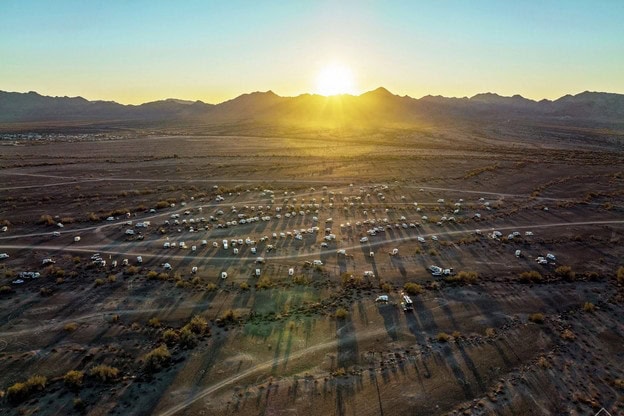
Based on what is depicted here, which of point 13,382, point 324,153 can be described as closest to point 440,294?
point 13,382

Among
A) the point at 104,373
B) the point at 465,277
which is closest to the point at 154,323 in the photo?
the point at 104,373

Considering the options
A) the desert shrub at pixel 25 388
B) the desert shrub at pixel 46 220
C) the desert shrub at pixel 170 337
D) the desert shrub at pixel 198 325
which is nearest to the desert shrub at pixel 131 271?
the desert shrub at pixel 198 325

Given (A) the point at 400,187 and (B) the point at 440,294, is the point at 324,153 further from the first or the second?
(B) the point at 440,294

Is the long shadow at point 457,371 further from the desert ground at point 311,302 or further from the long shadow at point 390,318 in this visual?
the long shadow at point 390,318

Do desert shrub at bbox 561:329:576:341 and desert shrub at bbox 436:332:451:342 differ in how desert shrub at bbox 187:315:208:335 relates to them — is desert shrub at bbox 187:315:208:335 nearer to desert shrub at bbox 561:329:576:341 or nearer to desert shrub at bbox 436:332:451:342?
desert shrub at bbox 436:332:451:342

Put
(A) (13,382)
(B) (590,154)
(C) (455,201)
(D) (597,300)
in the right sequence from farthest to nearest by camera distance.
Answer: (B) (590,154) → (C) (455,201) → (D) (597,300) → (A) (13,382)

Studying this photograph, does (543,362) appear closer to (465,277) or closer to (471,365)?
(471,365)

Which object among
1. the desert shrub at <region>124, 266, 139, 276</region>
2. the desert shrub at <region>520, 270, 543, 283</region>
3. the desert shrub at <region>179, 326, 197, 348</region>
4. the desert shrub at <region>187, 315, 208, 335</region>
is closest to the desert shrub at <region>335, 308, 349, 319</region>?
the desert shrub at <region>187, 315, 208, 335</region>
